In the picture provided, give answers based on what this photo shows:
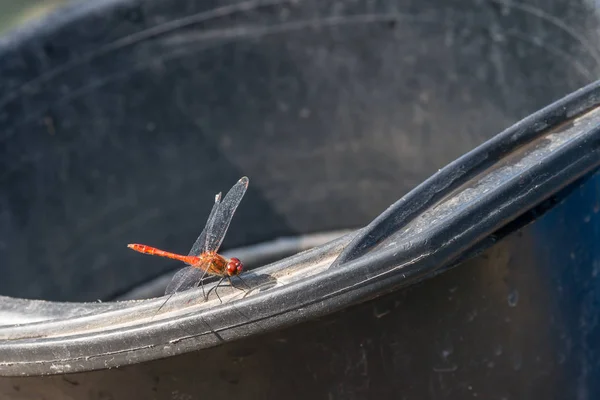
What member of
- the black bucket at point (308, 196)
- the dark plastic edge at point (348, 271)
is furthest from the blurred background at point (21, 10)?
the dark plastic edge at point (348, 271)

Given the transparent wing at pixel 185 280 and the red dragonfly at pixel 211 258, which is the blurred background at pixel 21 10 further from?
the transparent wing at pixel 185 280

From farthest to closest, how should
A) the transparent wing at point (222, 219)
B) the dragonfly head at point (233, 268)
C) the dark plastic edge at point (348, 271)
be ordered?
the transparent wing at point (222, 219)
the dragonfly head at point (233, 268)
the dark plastic edge at point (348, 271)

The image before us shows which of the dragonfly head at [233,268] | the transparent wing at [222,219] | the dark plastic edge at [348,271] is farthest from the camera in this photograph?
the transparent wing at [222,219]

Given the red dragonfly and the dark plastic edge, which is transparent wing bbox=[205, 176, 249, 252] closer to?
the red dragonfly

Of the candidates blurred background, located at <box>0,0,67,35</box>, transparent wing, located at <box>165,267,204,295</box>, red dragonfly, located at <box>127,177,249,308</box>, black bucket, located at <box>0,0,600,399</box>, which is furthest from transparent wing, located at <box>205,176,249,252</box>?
blurred background, located at <box>0,0,67,35</box>

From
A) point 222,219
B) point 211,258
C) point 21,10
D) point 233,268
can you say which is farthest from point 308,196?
point 21,10

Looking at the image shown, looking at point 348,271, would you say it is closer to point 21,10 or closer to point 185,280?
point 185,280
